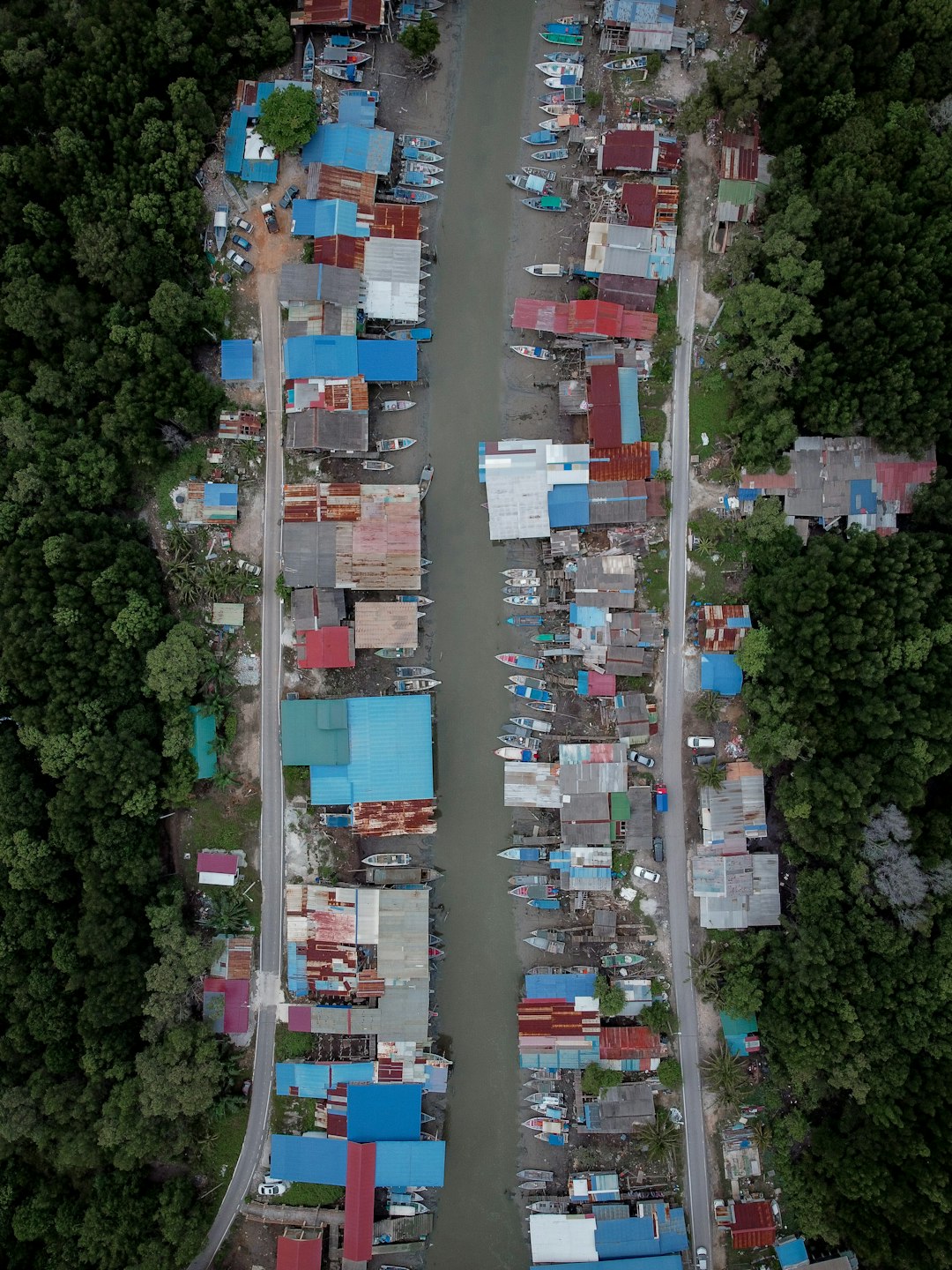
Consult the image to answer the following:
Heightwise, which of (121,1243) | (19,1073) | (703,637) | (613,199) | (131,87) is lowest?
(121,1243)

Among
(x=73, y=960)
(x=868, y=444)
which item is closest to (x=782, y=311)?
(x=868, y=444)

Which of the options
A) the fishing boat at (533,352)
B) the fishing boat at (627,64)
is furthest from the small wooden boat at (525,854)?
the fishing boat at (627,64)

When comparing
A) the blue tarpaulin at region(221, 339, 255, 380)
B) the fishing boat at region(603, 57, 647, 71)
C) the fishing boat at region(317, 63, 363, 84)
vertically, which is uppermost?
the fishing boat at region(603, 57, 647, 71)

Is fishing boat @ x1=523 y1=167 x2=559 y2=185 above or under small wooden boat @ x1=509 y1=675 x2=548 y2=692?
above

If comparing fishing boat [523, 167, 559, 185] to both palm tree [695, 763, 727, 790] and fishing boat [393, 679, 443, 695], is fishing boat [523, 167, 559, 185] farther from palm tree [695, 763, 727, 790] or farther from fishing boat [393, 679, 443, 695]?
palm tree [695, 763, 727, 790]

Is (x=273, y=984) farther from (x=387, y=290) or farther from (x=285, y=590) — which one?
(x=387, y=290)

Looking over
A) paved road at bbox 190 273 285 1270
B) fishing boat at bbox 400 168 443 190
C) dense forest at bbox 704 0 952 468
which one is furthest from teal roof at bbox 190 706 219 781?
dense forest at bbox 704 0 952 468

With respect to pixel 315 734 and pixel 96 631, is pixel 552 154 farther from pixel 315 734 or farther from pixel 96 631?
pixel 96 631
